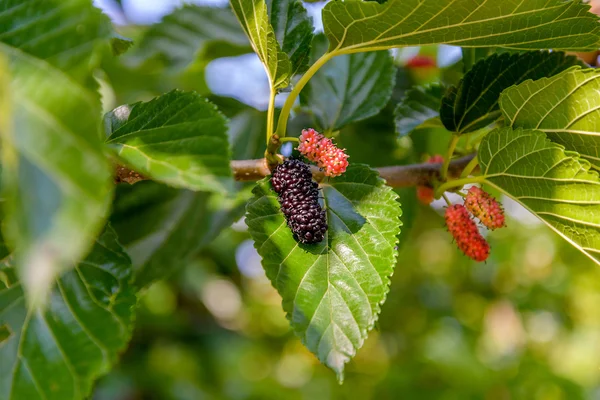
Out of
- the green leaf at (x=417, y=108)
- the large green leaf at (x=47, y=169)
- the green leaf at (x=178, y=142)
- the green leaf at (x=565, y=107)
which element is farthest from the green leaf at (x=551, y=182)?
the large green leaf at (x=47, y=169)

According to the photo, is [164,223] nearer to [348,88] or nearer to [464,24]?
[348,88]

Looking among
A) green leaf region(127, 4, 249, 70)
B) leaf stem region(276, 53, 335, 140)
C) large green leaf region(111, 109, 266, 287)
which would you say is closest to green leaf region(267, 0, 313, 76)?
leaf stem region(276, 53, 335, 140)

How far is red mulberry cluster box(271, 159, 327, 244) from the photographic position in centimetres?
48

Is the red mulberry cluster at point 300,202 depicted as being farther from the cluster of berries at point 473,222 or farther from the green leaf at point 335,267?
the cluster of berries at point 473,222

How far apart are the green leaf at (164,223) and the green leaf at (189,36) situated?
0.26 metres

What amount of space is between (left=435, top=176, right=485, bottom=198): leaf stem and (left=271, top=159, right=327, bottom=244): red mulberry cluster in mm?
168

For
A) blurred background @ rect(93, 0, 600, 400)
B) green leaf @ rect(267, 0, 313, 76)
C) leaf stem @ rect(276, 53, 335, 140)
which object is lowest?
blurred background @ rect(93, 0, 600, 400)

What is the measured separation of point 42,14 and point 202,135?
12 centimetres

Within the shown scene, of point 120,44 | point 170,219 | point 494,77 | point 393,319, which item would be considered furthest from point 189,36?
point 393,319

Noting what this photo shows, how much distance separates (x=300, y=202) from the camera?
48cm

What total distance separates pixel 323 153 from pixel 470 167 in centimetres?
18

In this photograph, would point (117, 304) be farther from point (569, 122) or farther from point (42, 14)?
point (569, 122)

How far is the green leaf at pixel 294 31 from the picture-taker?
0.54 metres

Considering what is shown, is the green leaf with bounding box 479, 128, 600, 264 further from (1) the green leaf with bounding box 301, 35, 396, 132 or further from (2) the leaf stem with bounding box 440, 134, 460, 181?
(1) the green leaf with bounding box 301, 35, 396, 132
